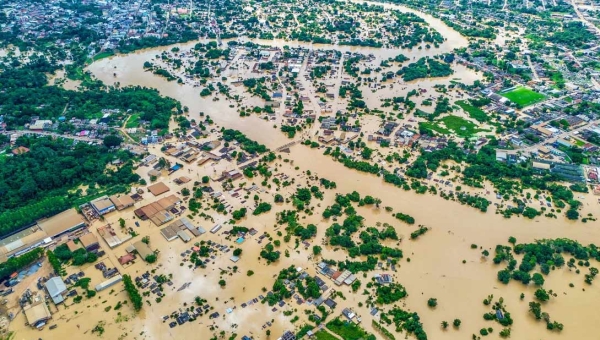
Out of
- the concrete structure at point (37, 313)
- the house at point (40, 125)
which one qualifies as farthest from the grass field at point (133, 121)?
the concrete structure at point (37, 313)

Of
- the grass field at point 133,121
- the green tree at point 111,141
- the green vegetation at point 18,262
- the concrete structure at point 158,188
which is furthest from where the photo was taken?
the grass field at point 133,121

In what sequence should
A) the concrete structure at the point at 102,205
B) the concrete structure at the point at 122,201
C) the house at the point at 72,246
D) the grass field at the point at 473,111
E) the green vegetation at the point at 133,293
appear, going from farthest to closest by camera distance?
the grass field at the point at 473,111 < the concrete structure at the point at 122,201 < the concrete structure at the point at 102,205 < the house at the point at 72,246 < the green vegetation at the point at 133,293

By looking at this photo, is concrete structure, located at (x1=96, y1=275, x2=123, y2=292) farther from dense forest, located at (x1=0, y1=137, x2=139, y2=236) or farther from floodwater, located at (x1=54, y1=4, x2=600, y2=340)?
dense forest, located at (x1=0, y1=137, x2=139, y2=236)

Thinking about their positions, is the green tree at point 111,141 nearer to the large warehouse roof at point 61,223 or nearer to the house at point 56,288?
the large warehouse roof at point 61,223

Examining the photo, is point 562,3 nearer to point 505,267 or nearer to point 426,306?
point 505,267

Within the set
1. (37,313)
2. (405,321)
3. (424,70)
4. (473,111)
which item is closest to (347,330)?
(405,321)

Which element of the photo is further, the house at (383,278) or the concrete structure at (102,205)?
the concrete structure at (102,205)

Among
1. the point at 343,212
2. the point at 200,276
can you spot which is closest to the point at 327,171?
the point at 343,212
